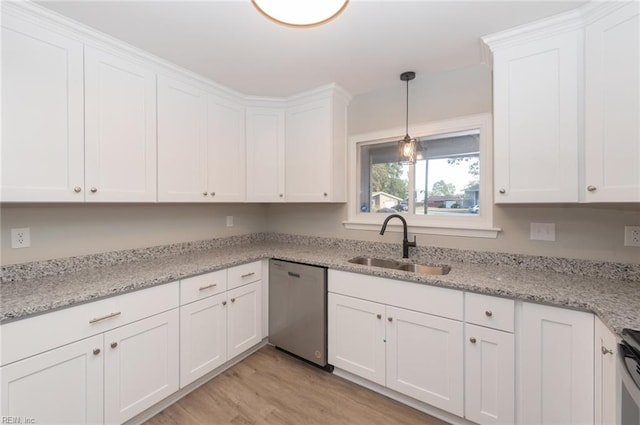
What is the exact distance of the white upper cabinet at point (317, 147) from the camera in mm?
2426

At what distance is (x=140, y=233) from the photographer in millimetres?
2135

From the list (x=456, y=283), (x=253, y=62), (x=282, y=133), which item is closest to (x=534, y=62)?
(x=456, y=283)

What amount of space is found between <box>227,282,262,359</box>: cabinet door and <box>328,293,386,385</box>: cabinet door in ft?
2.19

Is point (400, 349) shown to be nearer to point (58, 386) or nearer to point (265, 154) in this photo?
point (58, 386)

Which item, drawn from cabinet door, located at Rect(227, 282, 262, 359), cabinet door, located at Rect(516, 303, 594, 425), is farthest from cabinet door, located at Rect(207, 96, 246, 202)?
cabinet door, located at Rect(516, 303, 594, 425)

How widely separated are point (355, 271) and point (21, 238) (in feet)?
6.73

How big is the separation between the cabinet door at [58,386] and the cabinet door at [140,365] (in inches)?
2.1

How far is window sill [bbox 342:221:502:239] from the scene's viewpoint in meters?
1.96

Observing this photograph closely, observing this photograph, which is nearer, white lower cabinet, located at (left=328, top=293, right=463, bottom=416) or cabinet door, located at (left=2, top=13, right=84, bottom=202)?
cabinet door, located at (left=2, top=13, right=84, bottom=202)

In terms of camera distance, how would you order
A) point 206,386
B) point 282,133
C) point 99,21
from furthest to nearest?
point 282,133
point 206,386
point 99,21

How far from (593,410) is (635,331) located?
56 centimetres

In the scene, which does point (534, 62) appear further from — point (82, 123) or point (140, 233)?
point (140, 233)

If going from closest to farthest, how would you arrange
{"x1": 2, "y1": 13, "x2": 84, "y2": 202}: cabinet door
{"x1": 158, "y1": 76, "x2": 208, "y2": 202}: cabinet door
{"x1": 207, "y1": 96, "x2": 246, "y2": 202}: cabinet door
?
{"x1": 2, "y1": 13, "x2": 84, "y2": 202}: cabinet door < {"x1": 158, "y1": 76, "x2": 208, "y2": 202}: cabinet door < {"x1": 207, "y1": 96, "x2": 246, "y2": 202}: cabinet door

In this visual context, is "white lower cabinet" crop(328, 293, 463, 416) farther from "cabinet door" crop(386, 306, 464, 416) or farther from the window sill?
the window sill
